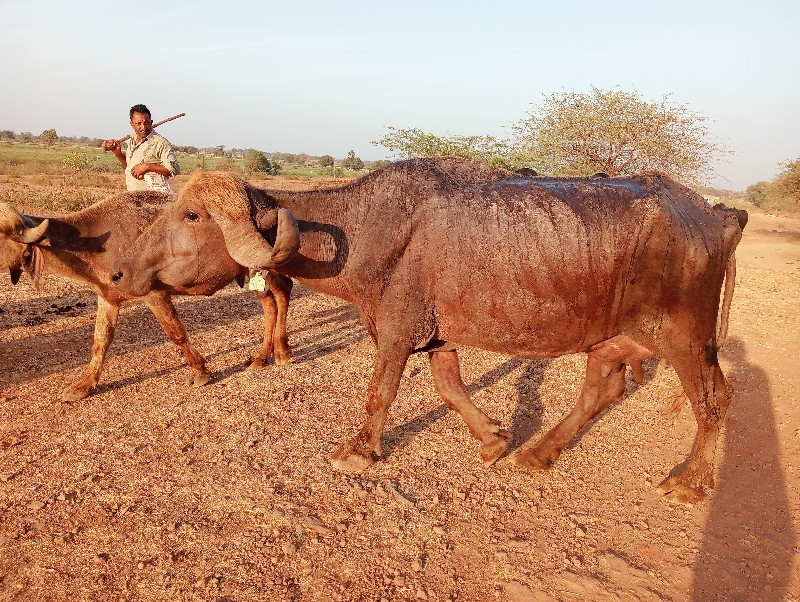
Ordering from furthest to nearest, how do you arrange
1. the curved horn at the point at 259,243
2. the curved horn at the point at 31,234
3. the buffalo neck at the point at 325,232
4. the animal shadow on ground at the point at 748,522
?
the curved horn at the point at 31,234
the buffalo neck at the point at 325,232
the curved horn at the point at 259,243
the animal shadow on ground at the point at 748,522

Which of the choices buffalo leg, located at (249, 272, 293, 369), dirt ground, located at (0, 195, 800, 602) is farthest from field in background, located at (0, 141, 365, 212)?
dirt ground, located at (0, 195, 800, 602)

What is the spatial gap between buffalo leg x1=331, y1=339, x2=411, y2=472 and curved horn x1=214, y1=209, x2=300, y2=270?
1031 millimetres

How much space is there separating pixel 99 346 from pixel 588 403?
4.93 meters

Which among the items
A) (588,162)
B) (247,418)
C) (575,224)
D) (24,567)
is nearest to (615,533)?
(575,224)

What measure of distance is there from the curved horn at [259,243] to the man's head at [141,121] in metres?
3.86

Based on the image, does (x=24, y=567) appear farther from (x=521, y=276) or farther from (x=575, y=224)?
(x=575, y=224)

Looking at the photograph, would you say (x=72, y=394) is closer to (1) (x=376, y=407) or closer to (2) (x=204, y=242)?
(2) (x=204, y=242)

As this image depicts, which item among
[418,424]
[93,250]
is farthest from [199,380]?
[418,424]

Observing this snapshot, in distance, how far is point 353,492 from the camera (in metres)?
4.32

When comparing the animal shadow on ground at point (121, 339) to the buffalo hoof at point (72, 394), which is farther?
the animal shadow on ground at point (121, 339)

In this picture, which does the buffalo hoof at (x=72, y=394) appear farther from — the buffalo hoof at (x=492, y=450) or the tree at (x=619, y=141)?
the tree at (x=619, y=141)

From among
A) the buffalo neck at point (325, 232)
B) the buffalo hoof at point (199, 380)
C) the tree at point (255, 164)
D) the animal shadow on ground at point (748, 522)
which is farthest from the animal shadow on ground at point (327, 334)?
the tree at point (255, 164)

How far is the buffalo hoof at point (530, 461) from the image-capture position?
483 centimetres

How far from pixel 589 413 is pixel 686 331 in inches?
48.9
